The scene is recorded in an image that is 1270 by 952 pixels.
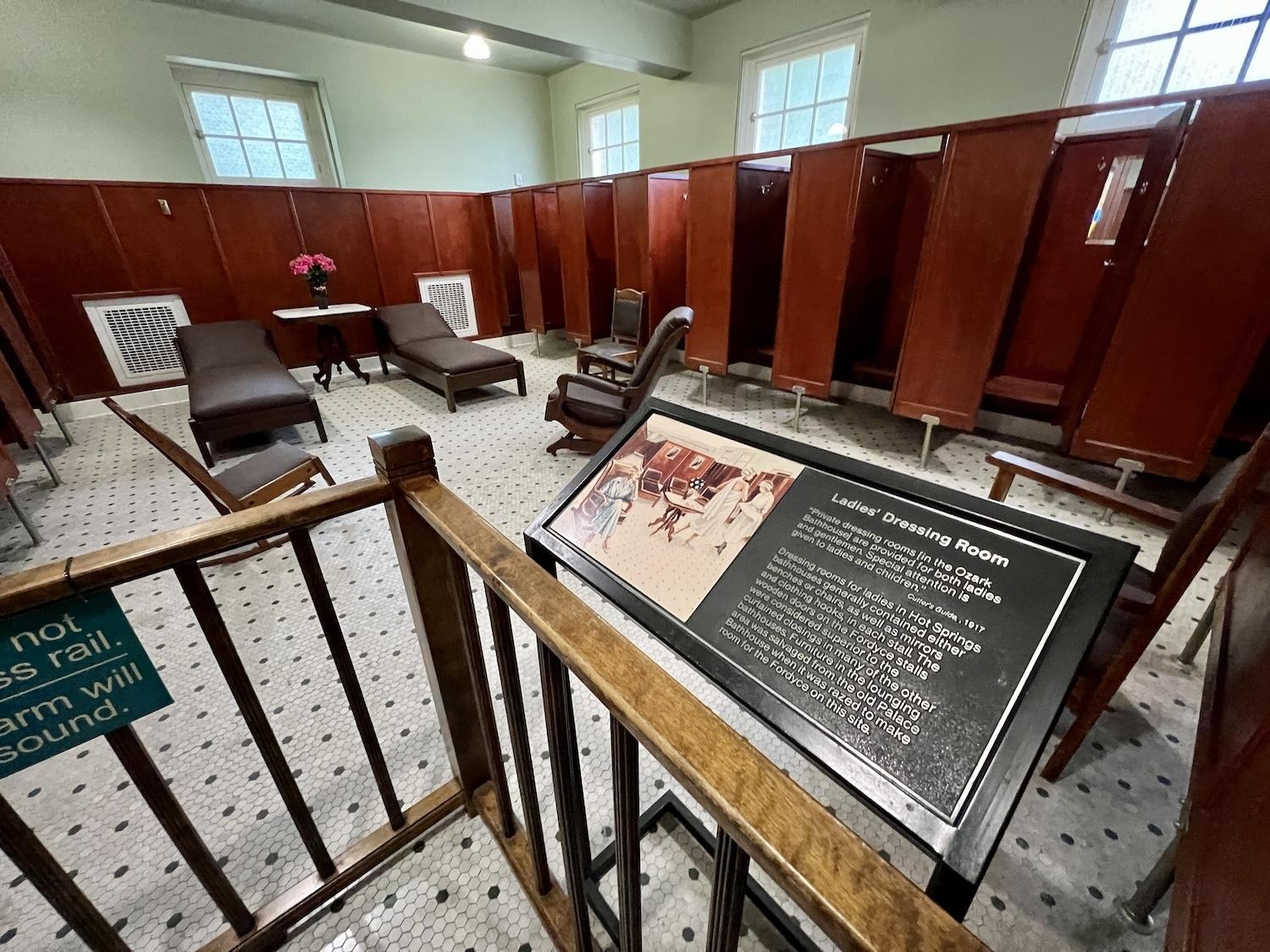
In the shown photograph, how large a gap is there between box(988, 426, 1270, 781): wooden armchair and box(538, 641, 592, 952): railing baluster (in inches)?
36.6

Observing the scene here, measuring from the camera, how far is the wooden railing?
402mm

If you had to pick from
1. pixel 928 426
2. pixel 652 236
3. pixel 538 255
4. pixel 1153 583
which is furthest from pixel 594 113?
pixel 1153 583

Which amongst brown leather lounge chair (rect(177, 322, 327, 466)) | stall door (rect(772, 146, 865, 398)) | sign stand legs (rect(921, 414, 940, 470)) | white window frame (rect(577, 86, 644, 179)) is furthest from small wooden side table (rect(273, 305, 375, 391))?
sign stand legs (rect(921, 414, 940, 470))

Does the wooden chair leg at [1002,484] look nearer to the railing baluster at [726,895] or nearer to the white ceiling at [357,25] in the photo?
the railing baluster at [726,895]

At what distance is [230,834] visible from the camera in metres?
1.33

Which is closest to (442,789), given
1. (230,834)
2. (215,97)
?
(230,834)

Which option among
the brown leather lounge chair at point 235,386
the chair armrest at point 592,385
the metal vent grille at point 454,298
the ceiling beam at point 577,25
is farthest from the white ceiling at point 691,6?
the brown leather lounge chair at point 235,386

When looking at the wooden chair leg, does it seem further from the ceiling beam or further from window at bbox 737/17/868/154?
the ceiling beam

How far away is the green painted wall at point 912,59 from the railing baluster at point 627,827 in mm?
4963

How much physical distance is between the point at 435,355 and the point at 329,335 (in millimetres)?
1543

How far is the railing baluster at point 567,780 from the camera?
74 cm

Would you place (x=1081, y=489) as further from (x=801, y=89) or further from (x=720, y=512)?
(x=801, y=89)

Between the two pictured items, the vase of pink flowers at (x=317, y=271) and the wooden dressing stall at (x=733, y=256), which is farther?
the vase of pink flowers at (x=317, y=271)

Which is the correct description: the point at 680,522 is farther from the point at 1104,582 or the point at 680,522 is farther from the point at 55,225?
the point at 55,225
